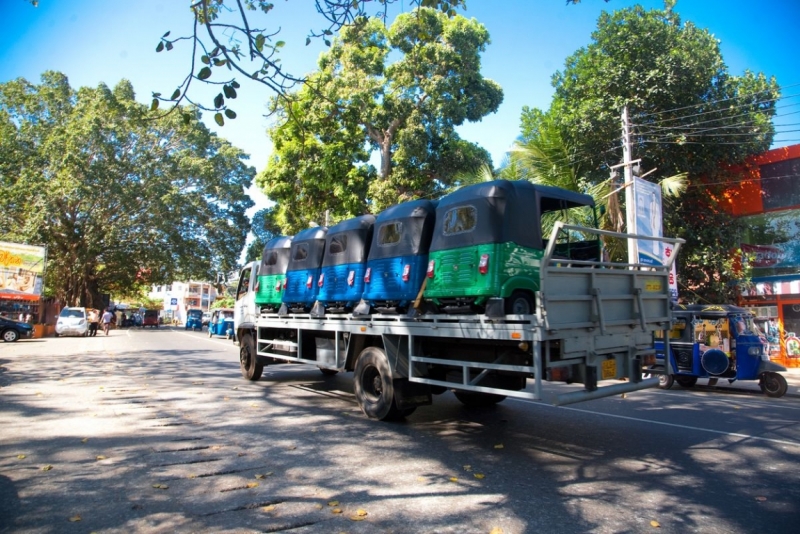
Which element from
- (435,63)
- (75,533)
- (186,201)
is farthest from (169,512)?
(186,201)

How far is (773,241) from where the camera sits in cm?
1848

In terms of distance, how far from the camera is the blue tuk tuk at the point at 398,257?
743 centimetres

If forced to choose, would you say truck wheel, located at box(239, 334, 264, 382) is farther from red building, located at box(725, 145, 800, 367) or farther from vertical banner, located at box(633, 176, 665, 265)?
red building, located at box(725, 145, 800, 367)

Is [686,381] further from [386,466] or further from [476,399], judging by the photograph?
[386,466]

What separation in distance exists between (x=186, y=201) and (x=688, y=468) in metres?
36.7

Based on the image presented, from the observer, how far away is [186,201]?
36.7 m

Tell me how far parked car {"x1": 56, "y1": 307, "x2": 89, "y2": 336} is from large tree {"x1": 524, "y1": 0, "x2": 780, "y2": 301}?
91.8ft

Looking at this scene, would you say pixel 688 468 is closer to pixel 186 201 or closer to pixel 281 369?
pixel 281 369

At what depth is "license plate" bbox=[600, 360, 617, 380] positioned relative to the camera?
18.9 ft

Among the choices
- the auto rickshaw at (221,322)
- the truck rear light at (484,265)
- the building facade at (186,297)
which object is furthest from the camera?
the building facade at (186,297)

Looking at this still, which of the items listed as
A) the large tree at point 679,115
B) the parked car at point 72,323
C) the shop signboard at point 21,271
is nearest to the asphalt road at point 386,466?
the large tree at point 679,115

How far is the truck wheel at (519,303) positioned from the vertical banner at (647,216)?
8.58m

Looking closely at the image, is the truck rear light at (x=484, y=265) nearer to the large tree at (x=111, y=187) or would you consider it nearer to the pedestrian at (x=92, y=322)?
the large tree at (x=111, y=187)

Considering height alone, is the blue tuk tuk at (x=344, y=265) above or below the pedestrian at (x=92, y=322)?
above
